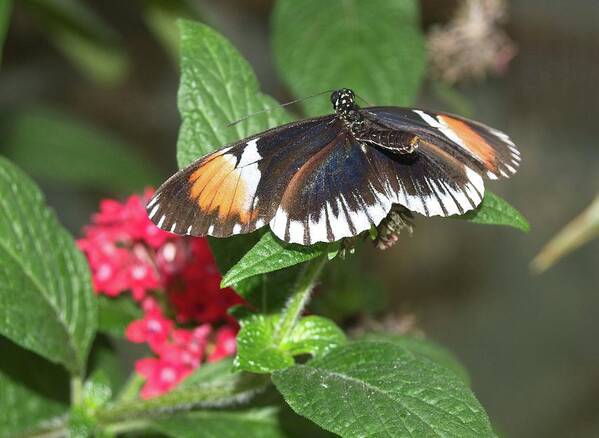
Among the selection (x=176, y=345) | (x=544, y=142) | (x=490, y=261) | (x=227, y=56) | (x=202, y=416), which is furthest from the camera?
(x=490, y=261)

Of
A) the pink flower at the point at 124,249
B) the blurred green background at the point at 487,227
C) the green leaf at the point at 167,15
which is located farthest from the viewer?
the blurred green background at the point at 487,227

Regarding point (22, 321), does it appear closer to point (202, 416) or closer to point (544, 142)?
point (202, 416)

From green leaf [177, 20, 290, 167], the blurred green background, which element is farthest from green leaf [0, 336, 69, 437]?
the blurred green background

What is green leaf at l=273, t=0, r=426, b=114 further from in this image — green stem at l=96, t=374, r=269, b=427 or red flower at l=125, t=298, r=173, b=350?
green stem at l=96, t=374, r=269, b=427

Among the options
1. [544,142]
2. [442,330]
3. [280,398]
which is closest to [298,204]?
[280,398]

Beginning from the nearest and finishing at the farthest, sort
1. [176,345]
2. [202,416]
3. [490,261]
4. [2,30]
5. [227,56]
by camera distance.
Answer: [227,56] < [202,416] < [176,345] < [2,30] < [490,261]

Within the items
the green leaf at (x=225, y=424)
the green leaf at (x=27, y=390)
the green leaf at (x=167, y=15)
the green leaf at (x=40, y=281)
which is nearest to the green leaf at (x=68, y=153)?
the green leaf at (x=167, y=15)

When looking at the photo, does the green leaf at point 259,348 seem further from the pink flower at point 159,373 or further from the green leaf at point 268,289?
the pink flower at point 159,373
